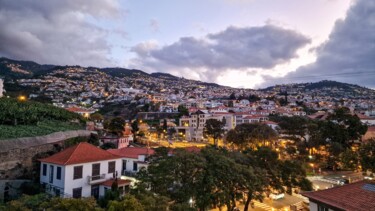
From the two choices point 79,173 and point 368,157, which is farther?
point 79,173

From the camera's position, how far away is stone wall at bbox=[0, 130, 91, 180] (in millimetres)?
22141

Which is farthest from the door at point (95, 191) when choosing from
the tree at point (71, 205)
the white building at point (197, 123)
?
the white building at point (197, 123)

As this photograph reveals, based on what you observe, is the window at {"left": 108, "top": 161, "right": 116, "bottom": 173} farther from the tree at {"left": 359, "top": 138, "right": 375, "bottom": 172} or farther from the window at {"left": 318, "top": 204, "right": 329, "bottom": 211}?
the tree at {"left": 359, "top": 138, "right": 375, "bottom": 172}

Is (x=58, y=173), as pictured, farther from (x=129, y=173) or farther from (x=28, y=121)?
(x=28, y=121)

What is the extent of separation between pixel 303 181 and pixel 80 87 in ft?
528

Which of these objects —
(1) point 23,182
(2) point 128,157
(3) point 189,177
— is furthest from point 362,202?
(1) point 23,182

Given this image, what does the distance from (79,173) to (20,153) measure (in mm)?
6913

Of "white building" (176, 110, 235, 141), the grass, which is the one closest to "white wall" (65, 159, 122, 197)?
the grass

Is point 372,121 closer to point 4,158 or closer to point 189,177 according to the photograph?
point 189,177

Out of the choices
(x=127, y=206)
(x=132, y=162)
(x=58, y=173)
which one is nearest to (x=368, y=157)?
(x=127, y=206)

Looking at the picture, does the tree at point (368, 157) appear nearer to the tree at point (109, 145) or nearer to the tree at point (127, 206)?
the tree at point (127, 206)

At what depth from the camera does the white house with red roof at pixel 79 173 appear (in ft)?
65.6

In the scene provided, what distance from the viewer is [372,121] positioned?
68562 millimetres

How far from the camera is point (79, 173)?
811 inches
